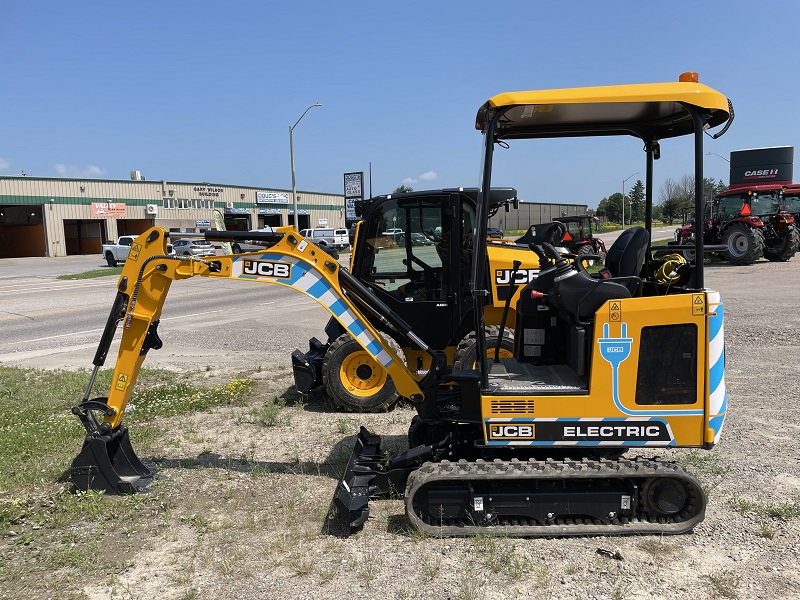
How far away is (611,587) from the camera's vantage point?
11.2ft

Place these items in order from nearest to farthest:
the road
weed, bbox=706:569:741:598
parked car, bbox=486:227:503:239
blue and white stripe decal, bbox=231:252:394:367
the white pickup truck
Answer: weed, bbox=706:569:741:598 → blue and white stripe decal, bbox=231:252:394:367 → parked car, bbox=486:227:503:239 → the road → the white pickup truck

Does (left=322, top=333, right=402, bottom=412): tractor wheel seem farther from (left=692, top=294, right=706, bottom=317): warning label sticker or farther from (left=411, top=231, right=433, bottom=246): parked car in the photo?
(left=692, top=294, right=706, bottom=317): warning label sticker

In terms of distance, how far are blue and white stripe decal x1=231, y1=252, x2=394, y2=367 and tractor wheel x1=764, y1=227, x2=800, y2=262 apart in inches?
790

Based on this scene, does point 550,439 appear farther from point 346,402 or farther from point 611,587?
point 346,402

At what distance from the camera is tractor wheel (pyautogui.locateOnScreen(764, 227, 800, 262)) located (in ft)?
65.5

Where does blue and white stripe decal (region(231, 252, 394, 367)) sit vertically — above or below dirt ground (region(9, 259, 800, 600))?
above

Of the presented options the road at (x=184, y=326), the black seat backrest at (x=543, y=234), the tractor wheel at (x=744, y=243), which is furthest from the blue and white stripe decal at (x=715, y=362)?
the tractor wheel at (x=744, y=243)

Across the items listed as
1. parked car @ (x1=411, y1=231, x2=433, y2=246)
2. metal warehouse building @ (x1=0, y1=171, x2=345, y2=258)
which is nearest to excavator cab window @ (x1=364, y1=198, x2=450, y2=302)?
parked car @ (x1=411, y1=231, x2=433, y2=246)

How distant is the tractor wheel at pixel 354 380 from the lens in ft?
22.1

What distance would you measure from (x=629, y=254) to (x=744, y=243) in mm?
18598

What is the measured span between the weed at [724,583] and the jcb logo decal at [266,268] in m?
3.43

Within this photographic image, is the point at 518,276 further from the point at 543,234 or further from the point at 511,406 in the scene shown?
the point at 511,406

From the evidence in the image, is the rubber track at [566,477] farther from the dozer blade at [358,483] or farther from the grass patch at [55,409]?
the grass patch at [55,409]

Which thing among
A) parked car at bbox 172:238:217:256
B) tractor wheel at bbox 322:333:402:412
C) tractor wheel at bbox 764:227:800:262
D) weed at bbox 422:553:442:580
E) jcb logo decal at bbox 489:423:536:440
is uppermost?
parked car at bbox 172:238:217:256
